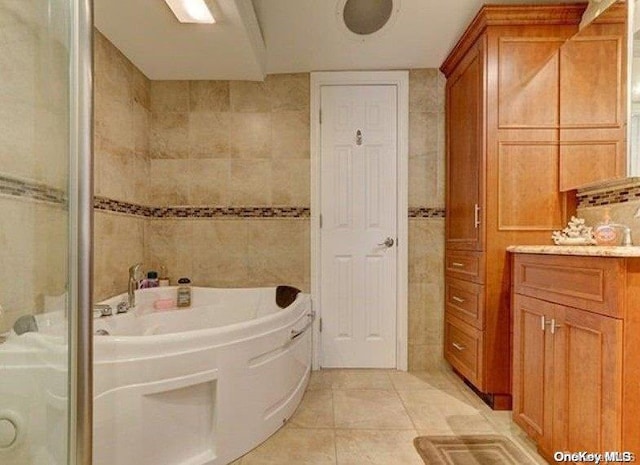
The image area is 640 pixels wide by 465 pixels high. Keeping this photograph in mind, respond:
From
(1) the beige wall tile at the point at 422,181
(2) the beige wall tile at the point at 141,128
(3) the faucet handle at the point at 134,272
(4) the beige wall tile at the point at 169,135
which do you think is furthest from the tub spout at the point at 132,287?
(1) the beige wall tile at the point at 422,181

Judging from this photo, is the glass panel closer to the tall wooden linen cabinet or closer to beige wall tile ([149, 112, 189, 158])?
beige wall tile ([149, 112, 189, 158])

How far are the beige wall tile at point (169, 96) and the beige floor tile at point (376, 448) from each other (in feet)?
8.01

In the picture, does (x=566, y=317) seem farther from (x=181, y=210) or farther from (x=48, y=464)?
(x=181, y=210)

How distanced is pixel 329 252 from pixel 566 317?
5.37 ft

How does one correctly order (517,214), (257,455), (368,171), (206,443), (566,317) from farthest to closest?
(368,171), (517,214), (257,455), (206,443), (566,317)

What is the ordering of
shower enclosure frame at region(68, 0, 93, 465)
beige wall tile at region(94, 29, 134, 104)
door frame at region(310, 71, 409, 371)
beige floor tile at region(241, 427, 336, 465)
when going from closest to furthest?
shower enclosure frame at region(68, 0, 93, 465) → beige floor tile at region(241, 427, 336, 465) → beige wall tile at region(94, 29, 134, 104) → door frame at region(310, 71, 409, 371)

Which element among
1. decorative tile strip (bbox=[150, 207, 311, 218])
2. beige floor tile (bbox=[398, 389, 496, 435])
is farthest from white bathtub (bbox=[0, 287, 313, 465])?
decorative tile strip (bbox=[150, 207, 311, 218])

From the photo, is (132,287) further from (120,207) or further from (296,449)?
(296,449)

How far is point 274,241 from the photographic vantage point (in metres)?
2.85

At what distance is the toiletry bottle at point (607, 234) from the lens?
1.75m

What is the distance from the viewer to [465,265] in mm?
2387

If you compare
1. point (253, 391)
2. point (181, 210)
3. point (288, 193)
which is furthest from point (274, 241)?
point (253, 391)

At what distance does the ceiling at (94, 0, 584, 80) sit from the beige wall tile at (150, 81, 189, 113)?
3.3 inches

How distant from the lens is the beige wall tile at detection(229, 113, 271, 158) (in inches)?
112
